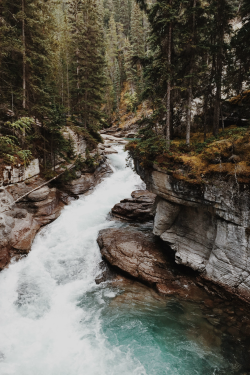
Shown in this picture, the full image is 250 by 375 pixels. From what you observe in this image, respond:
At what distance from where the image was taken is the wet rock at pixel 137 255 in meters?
10.1

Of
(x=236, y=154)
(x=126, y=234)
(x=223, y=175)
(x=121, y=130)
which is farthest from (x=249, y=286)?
(x=121, y=130)

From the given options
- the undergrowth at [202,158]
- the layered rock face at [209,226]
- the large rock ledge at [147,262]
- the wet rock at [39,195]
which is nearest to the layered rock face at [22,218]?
the wet rock at [39,195]

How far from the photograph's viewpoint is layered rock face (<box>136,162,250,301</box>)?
25.1 ft

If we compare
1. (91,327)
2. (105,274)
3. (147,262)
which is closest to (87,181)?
(105,274)

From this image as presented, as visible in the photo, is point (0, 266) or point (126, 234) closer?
point (0, 266)

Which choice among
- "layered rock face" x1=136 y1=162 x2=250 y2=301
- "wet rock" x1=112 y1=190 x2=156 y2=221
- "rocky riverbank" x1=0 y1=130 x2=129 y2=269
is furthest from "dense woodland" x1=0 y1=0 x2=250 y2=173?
"wet rock" x1=112 y1=190 x2=156 y2=221

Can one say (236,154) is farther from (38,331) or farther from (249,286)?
(38,331)

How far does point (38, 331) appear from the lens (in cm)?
794

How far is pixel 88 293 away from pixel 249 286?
7.22 meters

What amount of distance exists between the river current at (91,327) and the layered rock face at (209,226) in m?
2.00

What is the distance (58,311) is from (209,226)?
315 inches

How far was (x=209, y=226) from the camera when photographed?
918 cm

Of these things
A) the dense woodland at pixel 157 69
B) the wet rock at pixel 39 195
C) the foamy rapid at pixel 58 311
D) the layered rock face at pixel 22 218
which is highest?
the dense woodland at pixel 157 69

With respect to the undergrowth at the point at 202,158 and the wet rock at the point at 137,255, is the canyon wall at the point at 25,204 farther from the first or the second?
the undergrowth at the point at 202,158
